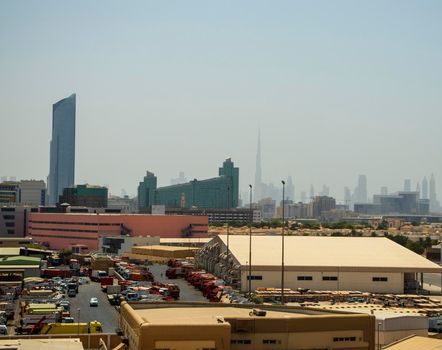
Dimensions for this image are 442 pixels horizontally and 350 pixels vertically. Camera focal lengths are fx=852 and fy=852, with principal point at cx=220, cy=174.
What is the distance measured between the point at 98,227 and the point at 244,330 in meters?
78.2

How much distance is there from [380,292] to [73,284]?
21.4m

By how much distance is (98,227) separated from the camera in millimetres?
100188

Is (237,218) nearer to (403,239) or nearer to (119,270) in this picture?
(403,239)

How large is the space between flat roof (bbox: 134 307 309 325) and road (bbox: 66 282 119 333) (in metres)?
11.0

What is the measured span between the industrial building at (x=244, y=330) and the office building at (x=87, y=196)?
383 ft

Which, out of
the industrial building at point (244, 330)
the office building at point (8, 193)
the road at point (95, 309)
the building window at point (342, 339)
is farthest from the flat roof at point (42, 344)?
the office building at point (8, 193)

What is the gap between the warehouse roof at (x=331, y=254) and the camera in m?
60.7

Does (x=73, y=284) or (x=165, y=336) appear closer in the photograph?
(x=165, y=336)

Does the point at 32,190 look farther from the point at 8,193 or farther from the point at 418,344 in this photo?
the point at 418,344

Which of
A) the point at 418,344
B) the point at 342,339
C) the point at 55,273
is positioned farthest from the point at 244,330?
the point at 55,273

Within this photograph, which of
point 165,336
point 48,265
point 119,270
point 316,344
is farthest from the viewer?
point 48,265

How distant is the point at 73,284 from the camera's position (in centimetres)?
5619

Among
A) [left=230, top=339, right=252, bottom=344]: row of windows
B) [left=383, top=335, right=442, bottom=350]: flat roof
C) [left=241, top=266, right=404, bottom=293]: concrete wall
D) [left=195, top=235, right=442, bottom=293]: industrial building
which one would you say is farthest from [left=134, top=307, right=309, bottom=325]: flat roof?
[left=241, top=266, right=404, bottom=293]: concrete wall

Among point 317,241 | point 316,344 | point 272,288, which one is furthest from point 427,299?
point 316,344
